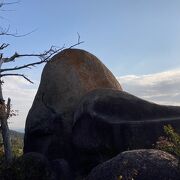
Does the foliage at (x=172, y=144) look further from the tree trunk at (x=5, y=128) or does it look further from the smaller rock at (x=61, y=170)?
the tree trunk at (x=5, y=128)

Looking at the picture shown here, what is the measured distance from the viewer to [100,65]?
18922 millimetres

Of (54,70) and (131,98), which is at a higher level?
(54,70)

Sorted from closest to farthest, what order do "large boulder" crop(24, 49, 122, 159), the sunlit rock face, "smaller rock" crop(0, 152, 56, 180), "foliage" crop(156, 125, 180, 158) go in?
"foliage" crop(156, 125, 180, 158) < the sunlit rock face < "smaller rock" crop(0, 152, 56, 180) < "large boulder" crop(24, 49, 122, 159)

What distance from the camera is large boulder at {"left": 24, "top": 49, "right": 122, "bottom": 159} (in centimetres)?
1672

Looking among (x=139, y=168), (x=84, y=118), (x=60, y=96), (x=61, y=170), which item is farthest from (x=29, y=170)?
(x=139, y=168)

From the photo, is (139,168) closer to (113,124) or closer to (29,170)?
(113,124)

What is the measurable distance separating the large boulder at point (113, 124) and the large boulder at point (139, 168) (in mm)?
4264

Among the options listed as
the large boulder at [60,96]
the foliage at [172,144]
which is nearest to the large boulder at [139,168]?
the foliage at [172,144]

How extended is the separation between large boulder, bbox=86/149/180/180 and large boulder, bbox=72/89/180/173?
4.26 m

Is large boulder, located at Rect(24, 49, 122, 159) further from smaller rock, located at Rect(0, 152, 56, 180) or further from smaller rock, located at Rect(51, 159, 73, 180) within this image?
smaller rock, located at Rect(0, 152, 56, 180)

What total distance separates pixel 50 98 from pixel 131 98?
3962 mm

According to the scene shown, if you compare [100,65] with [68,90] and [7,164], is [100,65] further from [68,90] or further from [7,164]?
[7,164]

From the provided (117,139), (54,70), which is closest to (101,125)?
(117,139)

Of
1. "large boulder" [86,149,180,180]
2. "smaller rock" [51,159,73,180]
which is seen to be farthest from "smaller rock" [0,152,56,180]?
"large boulder" [86,149,180,180]
